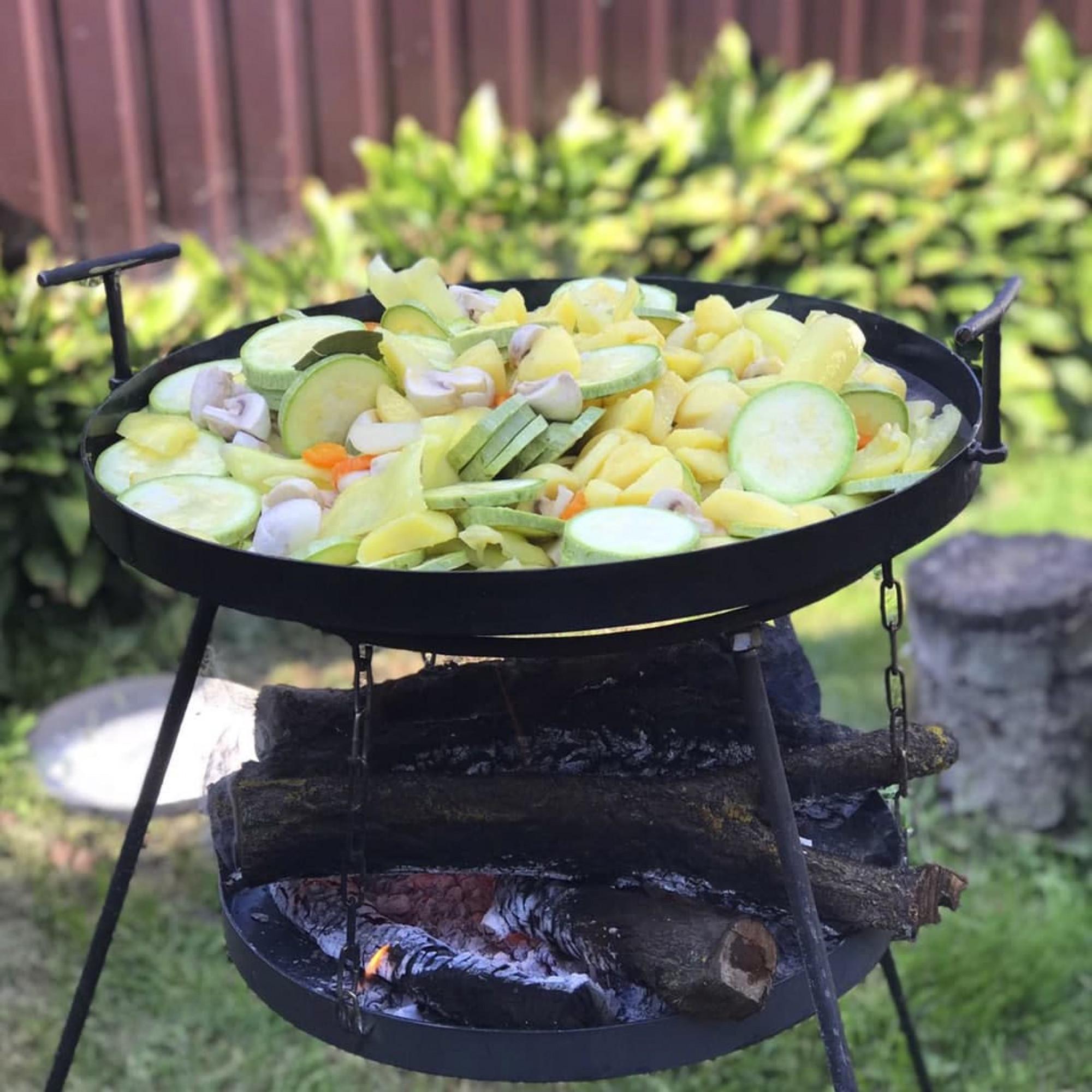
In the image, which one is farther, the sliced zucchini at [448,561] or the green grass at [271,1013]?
the green grass at [271,1013]

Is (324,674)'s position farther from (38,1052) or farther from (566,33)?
(566,33)

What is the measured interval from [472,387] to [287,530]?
363mm

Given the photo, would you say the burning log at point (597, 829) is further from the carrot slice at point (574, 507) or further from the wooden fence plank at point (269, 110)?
the wooden fence plank at point (269, 110)

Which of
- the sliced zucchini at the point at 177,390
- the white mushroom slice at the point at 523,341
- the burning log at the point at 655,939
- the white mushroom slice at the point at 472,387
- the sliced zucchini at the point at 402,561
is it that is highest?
the white mushroom slice at the point at 523,341

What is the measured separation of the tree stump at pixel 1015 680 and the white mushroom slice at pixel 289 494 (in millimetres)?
2290

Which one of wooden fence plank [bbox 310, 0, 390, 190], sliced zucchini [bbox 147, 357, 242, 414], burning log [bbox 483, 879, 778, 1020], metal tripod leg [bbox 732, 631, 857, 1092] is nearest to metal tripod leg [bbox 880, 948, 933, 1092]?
burning log [bbox 483, 879, 778, 1020]

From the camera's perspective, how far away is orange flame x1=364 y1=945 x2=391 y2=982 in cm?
196

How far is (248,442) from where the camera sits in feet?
6.51

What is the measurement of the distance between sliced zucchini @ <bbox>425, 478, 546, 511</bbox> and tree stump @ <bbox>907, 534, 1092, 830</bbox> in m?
2.20

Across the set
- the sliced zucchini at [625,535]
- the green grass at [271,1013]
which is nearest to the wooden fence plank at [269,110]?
the green grass at [271,1013]

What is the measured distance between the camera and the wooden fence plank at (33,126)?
16.1 ft

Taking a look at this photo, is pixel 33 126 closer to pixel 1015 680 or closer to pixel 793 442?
pixel 1015 680

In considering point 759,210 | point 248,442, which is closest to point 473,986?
point 248,442

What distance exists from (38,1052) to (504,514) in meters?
2.13
